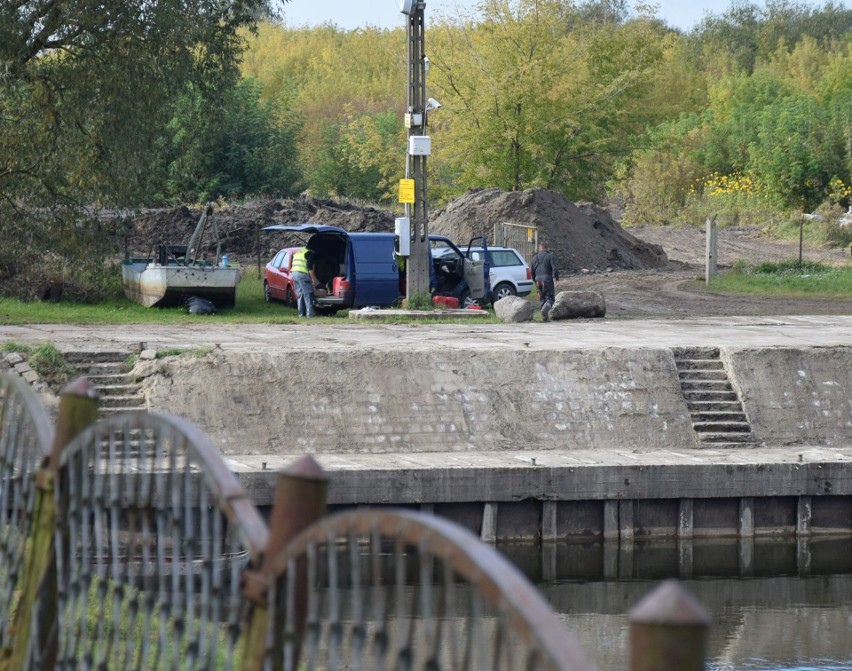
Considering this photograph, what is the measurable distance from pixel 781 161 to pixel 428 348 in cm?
3846

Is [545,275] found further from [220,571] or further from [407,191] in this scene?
[220,571]

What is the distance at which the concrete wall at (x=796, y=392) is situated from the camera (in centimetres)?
1797

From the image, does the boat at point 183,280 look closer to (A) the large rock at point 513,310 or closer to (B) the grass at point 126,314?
(B) the grass at point 126,314

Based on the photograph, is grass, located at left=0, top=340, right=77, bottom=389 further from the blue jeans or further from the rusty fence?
the rusty fence

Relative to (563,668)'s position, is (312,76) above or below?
above

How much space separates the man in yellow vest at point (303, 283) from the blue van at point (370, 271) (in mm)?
310

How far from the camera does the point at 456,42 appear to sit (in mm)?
46125

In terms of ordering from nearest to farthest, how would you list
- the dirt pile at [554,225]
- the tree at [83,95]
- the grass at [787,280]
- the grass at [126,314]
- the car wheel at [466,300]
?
the grass at [126,314] → the tree at [83,95] → the car wheel at [466,300] → the grass at [787,280] → the dirt pile at [554,225]

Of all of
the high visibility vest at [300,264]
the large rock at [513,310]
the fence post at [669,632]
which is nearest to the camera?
the fence post at [669,632]

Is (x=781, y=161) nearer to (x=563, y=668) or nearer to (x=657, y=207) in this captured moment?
(x=657, y=207)

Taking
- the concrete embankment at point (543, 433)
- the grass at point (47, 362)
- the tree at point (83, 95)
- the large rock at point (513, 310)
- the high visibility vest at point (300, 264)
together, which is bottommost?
the concrete embankment at point (543, 433)

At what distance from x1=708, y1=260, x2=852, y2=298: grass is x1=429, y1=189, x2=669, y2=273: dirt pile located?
14.6 feet

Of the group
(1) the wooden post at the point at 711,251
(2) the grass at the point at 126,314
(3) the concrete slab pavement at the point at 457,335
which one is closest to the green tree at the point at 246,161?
(2) the grass at the point at 126,314

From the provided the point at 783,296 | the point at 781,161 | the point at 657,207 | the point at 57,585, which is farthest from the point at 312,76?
the point at 57,585
